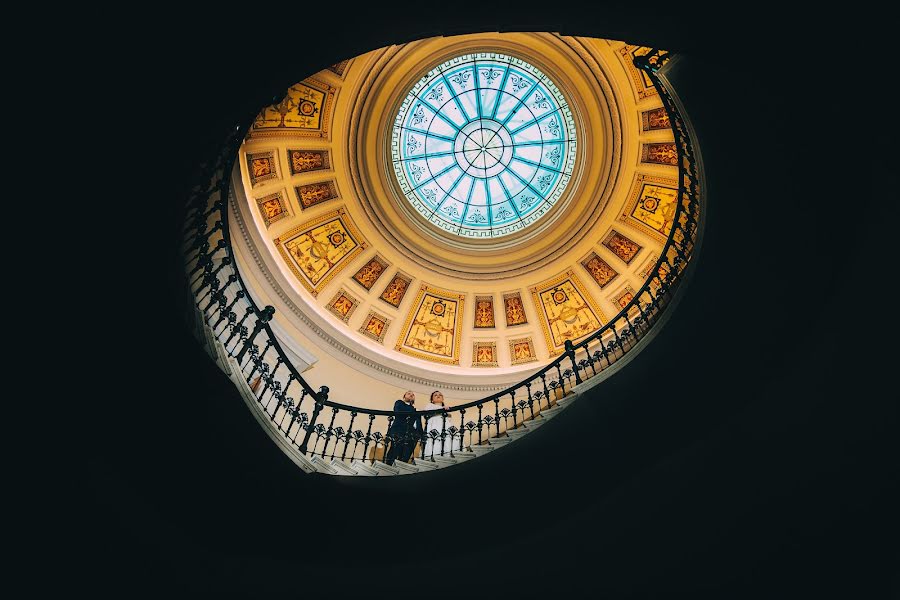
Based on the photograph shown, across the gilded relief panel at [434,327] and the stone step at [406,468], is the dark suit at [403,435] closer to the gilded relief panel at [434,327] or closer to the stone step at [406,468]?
the stone step at [406,468]

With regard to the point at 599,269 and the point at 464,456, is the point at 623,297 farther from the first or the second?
the point at 464,456

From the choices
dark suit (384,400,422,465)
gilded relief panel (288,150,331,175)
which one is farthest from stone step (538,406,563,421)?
gilded relief panel (288,150,331,175)

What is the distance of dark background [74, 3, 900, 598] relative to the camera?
13.7 feet

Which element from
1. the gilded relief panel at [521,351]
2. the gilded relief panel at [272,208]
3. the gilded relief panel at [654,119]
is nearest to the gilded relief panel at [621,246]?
the gilded relief panel at [654,119]

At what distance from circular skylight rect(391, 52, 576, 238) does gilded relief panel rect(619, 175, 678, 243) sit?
1.72 metres

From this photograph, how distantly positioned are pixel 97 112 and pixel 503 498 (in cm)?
503

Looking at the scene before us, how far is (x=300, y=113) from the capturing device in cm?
1147

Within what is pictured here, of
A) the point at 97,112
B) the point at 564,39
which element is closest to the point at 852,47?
the point at 97,112

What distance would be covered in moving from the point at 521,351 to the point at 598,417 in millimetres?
7271

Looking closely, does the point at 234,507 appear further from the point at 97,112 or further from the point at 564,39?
the point at 564,39

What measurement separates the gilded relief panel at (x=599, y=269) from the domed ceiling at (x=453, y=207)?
0.05 meters

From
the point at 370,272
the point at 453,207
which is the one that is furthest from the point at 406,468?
the point at 453,207

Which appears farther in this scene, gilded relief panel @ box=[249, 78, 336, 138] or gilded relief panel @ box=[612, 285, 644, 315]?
gilded relief panel @ box=[612, 285, 644, 315]

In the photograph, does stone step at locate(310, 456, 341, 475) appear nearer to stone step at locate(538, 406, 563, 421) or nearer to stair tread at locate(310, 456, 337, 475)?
stair tread at locate(310, 456, 337, 475)
